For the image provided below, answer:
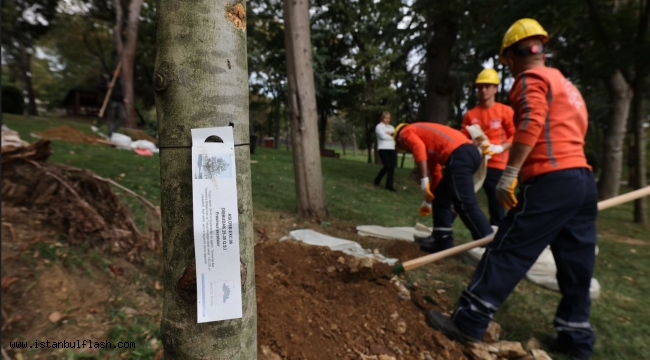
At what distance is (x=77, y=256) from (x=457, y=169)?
3.33 meters

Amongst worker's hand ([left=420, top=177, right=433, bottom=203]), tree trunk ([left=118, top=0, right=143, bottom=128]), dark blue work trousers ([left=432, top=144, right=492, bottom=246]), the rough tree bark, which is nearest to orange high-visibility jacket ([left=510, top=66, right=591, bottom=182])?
dark blue work trousers ([left=432, top=144, right=492, bottom=246])

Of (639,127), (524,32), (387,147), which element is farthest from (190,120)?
(639,127)

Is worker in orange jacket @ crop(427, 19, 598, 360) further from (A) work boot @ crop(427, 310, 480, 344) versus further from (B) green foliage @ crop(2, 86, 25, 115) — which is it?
(B) green foliage @ crop(2, 86, 25, 115)

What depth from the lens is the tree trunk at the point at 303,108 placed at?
14.3 feet

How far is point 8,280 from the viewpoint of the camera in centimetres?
198

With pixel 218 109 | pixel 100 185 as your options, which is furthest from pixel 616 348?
pixel 100 185

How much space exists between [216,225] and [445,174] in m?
3.20

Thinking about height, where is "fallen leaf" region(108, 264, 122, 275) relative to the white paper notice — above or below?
below

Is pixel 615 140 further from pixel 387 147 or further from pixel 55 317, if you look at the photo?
pixel 55 317

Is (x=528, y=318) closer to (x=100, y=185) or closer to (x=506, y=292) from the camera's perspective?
(x=506, y=292)

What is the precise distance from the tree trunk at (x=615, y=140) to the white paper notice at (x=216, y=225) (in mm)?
9885

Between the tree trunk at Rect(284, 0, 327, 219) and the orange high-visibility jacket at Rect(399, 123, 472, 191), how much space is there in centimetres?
128

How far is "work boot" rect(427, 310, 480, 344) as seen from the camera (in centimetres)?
206

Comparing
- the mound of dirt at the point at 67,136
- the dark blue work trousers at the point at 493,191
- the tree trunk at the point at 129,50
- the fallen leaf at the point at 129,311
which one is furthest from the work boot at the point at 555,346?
the tree trunk at the point at 129,50
